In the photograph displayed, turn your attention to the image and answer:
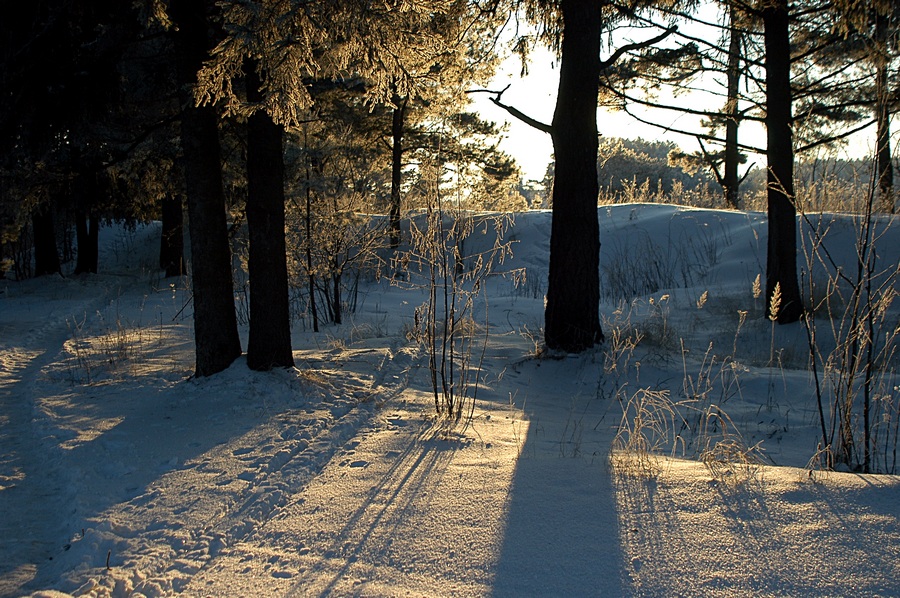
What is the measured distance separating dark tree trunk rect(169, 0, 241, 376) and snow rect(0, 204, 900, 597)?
37 cm

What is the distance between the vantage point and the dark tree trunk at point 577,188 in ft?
24.2

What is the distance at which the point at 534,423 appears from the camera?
5.22 metres

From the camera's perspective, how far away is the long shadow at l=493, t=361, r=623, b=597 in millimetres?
2561

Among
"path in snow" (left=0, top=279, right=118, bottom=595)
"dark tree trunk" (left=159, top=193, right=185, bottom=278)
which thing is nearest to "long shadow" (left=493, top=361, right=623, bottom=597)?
"path in snow" (left=0, top=279, right=118, bottom=595)

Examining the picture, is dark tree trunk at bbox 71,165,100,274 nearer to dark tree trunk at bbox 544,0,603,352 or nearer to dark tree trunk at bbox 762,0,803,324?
dark tree trunk at bbox 544,0,603,352

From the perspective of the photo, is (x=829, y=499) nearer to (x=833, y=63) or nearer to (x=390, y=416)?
(x=390, y=416)

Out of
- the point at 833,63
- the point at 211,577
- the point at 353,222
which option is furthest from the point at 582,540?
the point at 833,63

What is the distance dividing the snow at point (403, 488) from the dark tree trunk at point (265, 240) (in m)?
0.30

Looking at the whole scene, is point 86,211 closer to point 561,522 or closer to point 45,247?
point 45,247

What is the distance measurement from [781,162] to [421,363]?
635 cm

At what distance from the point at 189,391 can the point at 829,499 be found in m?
5.27

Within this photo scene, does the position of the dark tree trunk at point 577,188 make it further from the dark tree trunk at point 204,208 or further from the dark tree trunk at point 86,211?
the dark tree trunk at point 86,211

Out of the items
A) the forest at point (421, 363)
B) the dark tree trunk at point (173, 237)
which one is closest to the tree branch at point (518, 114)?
the forest at point (421, 363)

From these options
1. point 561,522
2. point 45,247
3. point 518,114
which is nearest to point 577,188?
point 518,114
